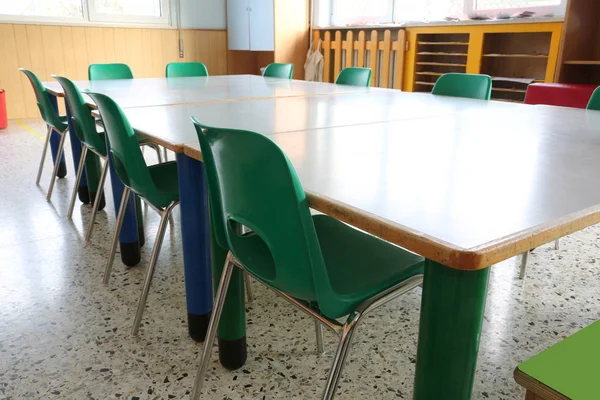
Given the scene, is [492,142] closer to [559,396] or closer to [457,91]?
[559,396]

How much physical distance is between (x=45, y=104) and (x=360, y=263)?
7.77 feet

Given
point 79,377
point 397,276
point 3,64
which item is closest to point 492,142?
point 397,276

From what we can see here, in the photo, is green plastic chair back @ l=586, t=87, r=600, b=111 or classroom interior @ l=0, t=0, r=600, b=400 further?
green plastic chair back @ l=586, t=87, r=600, b=111

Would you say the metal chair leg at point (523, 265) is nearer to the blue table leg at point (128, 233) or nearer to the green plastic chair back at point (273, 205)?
the green plastic chair back at point (273, 205)

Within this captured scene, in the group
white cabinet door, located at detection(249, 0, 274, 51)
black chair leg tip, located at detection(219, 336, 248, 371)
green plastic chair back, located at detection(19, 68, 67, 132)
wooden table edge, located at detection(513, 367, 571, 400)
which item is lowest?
black chair leg tip, located at detection(219, 336, 248, 371)

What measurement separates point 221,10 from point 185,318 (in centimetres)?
605

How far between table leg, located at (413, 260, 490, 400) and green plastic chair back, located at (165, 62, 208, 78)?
3.60 m

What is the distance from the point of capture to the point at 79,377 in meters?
1.44

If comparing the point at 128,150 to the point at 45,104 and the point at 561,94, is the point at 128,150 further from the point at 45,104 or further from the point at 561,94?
the point at 561,94

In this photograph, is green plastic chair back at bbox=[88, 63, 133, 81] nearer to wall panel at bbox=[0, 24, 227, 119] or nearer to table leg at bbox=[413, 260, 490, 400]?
wall panel at bbox=[0, 24, 227, 119]

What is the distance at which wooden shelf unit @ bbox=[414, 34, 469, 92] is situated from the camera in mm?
4781

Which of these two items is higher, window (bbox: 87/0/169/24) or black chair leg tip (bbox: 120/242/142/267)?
window (bbox: 87/0/169/24)

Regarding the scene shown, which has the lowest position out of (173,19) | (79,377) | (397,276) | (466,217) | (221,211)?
(79,377)

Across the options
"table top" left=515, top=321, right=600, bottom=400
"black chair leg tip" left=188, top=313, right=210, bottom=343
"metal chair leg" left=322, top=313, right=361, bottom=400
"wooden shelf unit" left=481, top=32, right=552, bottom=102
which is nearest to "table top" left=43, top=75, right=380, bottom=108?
"black chair leg tip" left=188, top=313, right=210, bottom=343
